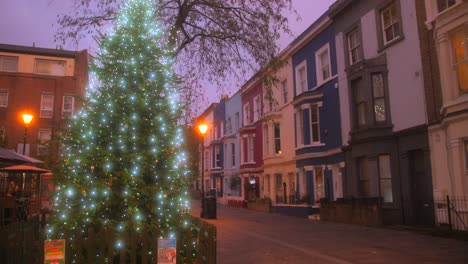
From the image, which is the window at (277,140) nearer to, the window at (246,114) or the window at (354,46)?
the window at (246,114)

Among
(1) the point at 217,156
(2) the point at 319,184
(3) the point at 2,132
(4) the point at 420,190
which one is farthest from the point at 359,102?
(3) the point at 2,132

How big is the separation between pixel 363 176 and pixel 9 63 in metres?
33.3

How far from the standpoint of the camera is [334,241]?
1280cm

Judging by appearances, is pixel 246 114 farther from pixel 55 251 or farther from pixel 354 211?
pixel 55 251

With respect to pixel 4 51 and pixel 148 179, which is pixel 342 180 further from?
pixel 4 51

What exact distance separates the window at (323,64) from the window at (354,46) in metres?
2.25

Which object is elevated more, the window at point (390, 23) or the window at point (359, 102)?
the window at point (390, 23)

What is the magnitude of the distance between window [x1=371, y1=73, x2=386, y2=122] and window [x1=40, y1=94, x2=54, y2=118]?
2977 cm

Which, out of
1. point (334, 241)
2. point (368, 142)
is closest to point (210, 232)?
point (334, 241)

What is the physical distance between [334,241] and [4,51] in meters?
35.9

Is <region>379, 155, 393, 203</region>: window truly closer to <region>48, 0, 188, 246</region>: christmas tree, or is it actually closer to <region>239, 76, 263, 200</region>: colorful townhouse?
<region>48, 0, 188, 246</region>: christmas tree

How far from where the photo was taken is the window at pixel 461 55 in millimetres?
14039

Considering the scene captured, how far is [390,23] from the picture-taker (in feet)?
59.5

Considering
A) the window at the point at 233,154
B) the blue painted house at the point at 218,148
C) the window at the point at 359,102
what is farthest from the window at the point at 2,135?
the window at the point at 359,102
